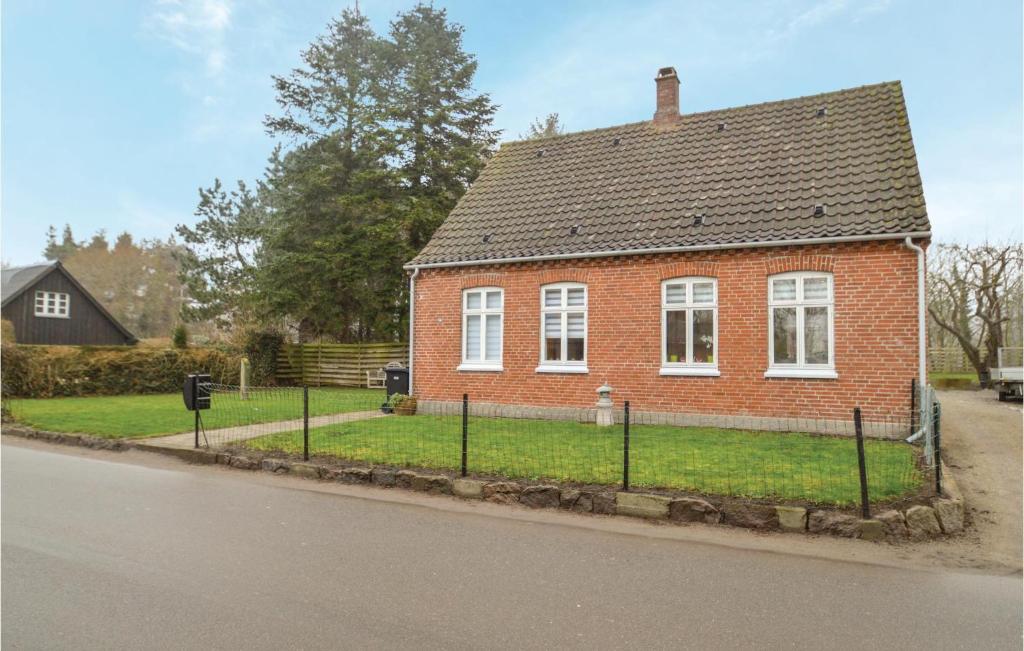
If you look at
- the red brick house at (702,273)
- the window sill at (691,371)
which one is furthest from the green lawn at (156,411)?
the window sill at (691,371)

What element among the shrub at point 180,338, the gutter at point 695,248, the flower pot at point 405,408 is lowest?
the flower pot at point 405,408

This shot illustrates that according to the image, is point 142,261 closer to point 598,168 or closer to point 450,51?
point 450,51

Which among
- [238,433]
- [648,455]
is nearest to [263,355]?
[238,433]

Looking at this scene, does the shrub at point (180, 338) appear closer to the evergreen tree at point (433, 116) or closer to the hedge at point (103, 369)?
the hedge at point (103, 369)

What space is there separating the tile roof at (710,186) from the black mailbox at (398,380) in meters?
3.09

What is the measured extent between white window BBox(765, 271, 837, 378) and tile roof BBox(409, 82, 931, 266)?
36.9 inches

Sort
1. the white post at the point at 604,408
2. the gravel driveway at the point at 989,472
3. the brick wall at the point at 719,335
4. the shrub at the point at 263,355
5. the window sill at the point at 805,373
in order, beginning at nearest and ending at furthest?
the gravel driveway at the point at 989,472
the brick wall at the point at 719,335
the window sill at the point at 805,373
the white post at the point at 604,408
the shrub at the point at 263,355

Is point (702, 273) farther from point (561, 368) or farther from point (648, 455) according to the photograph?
point (648, 455)

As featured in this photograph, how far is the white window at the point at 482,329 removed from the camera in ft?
51.6

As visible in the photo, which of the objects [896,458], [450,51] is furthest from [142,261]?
[896,458]

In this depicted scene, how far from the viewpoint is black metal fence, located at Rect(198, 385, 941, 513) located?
26.2ft

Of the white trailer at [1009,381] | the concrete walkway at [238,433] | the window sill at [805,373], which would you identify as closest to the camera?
the concrete walkway at [238,433]

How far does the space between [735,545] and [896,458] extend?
15.8 feet

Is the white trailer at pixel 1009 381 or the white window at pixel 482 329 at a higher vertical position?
the white window at pixel 482 329
